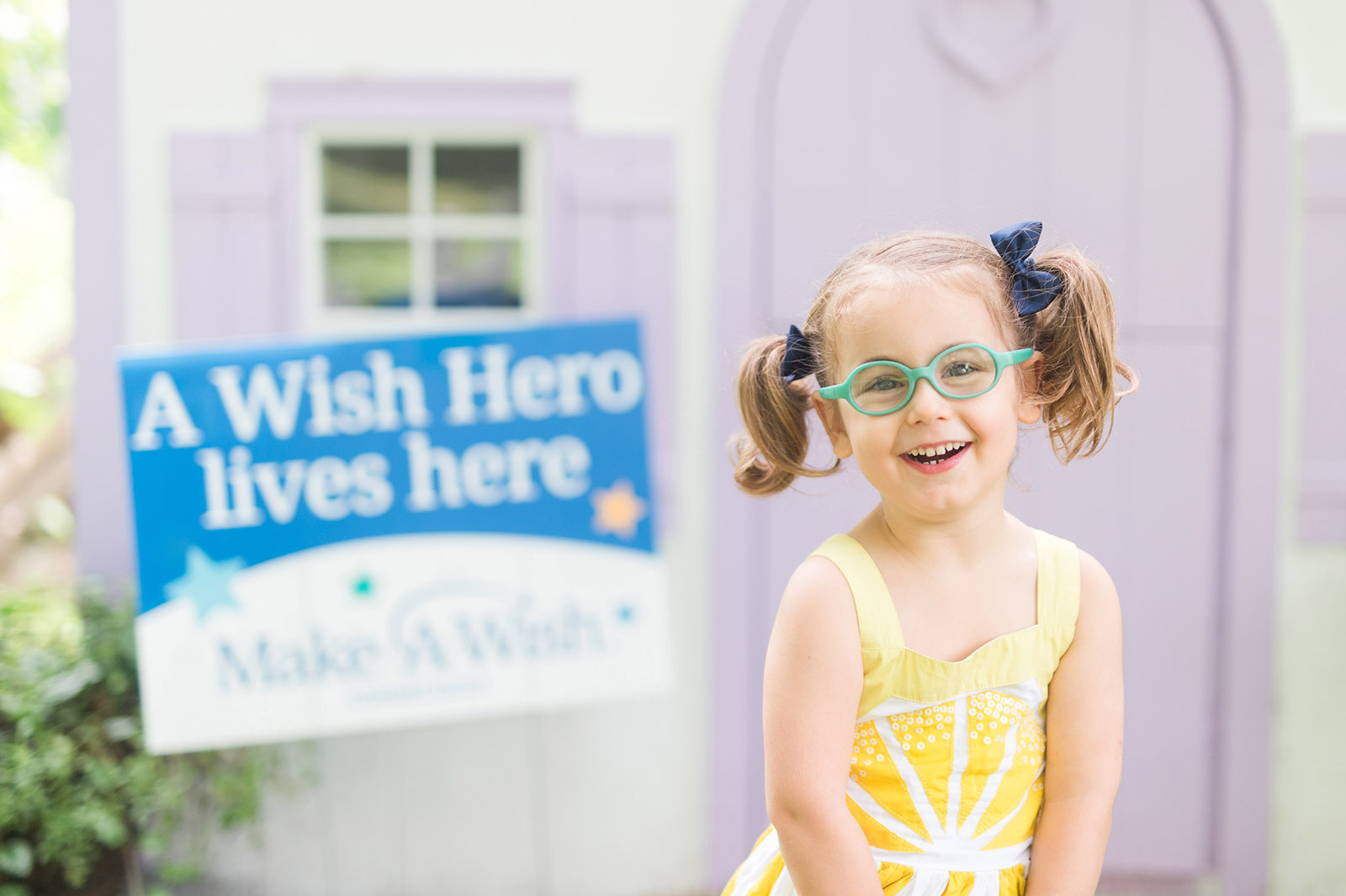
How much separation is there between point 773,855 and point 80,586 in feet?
8.31

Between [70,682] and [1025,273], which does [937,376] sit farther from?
[70,682]

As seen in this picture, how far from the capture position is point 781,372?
3.65 feet

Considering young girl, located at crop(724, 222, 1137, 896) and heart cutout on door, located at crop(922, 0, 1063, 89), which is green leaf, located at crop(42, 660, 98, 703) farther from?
heart cutout on door, located at crop(922, 0, 1063, 89)

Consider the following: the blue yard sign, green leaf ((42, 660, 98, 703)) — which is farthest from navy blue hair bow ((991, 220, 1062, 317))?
green leaf ((42, 660, 98, 703))

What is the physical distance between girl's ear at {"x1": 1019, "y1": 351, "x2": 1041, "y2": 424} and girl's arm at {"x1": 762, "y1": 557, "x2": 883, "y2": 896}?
0.25 metres

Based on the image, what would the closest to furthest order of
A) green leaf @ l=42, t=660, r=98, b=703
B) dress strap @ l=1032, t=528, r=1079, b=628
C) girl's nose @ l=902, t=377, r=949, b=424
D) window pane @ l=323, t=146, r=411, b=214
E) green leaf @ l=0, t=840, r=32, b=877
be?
girl's nose @ l=902, t=377, r=949, b=424, dress strap @ l=1032, t=528, r=1079, b=628, green leaf @ l=0, t=840, r=32, b=877, green leaf @ l=42, t=660, r=98, b=703, window pane @ l=323, t=146, r=411, b=214

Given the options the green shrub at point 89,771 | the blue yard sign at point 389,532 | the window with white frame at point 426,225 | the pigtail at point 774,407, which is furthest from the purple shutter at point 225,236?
the pigtail at point 774,407

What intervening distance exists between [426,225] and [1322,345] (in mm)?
2607

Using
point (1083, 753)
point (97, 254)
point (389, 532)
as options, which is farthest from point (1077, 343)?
point (97, 254)

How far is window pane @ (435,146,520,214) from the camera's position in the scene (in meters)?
3.22

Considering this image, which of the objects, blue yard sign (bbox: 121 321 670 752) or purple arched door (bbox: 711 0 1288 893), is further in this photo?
purple arched door (bbox: 711 0 1288 893)

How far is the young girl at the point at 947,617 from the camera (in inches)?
38.4

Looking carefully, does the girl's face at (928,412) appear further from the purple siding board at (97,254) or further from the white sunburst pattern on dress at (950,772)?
the purple siding board at (97,254)

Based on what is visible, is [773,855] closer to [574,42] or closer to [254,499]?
[254,499]
